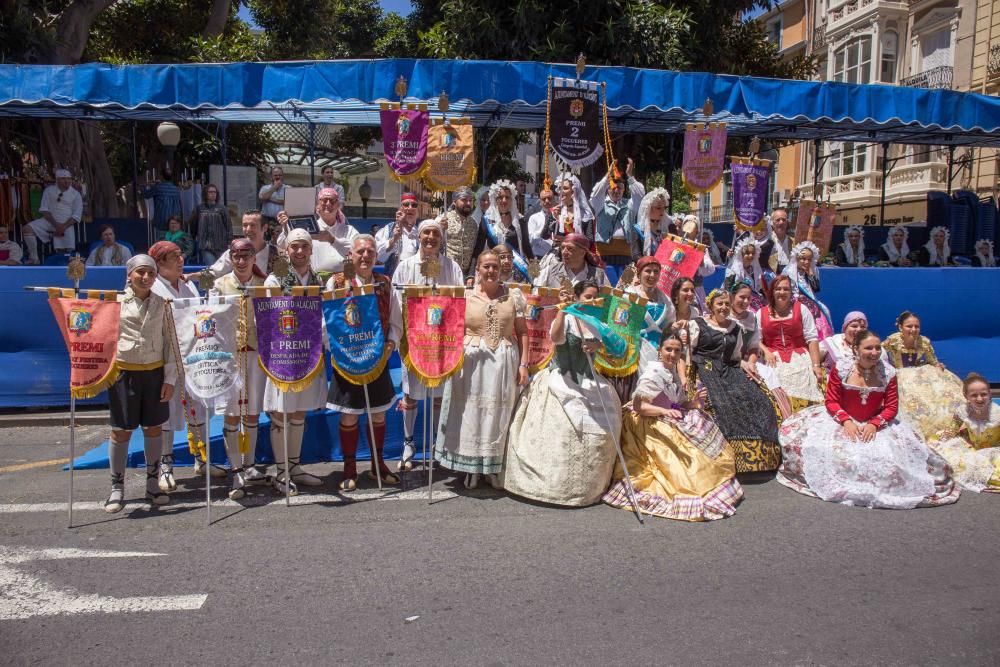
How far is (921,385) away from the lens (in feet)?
22.6

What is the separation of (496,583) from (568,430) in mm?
1564

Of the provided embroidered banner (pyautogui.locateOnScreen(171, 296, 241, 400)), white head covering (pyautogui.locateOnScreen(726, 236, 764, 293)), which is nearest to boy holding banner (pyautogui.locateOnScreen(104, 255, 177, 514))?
embroidered banner (pyautogui.locateOnScreen(171, 296, 241, 400))

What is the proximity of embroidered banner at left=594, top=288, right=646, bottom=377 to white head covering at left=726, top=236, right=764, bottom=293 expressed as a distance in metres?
3.28

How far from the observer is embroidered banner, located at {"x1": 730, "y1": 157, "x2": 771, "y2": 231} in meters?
9.59

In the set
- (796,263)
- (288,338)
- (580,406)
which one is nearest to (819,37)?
(796,263)

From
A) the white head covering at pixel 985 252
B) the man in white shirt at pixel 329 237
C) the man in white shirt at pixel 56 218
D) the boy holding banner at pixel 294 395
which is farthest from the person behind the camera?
the white head covering at pixel 985 252

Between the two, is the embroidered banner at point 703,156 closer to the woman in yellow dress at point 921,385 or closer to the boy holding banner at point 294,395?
the woman in yellow dress at point 921,385

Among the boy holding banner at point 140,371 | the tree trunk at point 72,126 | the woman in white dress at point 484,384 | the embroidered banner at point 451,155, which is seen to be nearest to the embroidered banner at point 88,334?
the boy holding banner at point 140,371

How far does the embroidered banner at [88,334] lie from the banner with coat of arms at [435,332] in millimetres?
2046

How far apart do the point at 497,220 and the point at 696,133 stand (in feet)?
10.3

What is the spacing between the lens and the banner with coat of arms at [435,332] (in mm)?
5656

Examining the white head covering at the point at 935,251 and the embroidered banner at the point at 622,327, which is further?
the white head covering at the point at 935,251

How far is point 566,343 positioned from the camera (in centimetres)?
559

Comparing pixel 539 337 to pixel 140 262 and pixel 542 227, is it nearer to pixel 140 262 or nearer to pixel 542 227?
pixel 542 227
